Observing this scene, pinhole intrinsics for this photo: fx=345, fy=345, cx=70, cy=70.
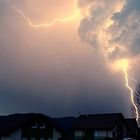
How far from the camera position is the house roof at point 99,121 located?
211 feet

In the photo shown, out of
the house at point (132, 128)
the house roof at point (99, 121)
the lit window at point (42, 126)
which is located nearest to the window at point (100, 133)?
the house roof at point (99, 121)

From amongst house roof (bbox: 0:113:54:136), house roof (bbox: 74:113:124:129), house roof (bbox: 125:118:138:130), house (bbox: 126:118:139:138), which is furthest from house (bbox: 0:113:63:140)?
house roof (bbox: 125:118:138:130)

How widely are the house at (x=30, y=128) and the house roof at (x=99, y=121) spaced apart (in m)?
7.95

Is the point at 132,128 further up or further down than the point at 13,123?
further up

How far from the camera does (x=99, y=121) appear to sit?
66.6m

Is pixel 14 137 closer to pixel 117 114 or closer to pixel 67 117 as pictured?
pixel 117 114

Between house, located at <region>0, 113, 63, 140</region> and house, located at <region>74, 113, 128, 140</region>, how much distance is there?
753 centimetres

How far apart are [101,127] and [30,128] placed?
1428 cm

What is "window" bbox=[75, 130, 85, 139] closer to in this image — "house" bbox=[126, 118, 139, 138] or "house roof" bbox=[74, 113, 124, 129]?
"house roof" bbox=[74, 113, 124, 129]

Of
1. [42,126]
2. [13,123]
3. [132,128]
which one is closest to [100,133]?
[42,126]

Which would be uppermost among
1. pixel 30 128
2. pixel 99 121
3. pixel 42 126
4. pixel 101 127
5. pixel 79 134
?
pixel 99 121

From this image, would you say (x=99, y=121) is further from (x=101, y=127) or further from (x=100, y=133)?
(x=100, y=133)

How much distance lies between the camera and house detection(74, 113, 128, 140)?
63.8m

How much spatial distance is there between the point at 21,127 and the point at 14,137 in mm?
2150
